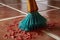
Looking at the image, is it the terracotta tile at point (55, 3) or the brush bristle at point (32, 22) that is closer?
the brush bristle at point (32, 22)

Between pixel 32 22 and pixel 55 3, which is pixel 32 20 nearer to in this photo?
pixel 32 22

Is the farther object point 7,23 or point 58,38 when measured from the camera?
point 7,23

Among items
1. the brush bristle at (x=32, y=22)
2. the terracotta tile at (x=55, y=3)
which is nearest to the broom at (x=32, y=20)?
the brush bristle at (x=32, y=22)

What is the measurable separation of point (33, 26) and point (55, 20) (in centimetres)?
24

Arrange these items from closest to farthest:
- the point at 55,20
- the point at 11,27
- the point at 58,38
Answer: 1. the point at 58,38
2. the point at 11,27
3. the point at 55,20

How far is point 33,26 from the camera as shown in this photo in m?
0.85

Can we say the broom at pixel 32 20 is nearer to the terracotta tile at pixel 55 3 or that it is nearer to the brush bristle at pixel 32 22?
the brush bristle at pixel 32 22

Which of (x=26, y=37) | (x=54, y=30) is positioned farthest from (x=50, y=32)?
(x=26, y=37)

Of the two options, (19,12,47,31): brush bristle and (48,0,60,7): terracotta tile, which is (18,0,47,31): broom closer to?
(19,12,47,31): brush bristle

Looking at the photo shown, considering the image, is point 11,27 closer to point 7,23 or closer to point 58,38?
point 7,23

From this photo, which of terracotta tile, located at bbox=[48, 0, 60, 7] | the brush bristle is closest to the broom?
the brush bristle

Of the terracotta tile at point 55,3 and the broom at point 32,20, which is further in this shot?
the terracotta tile at point 55,3

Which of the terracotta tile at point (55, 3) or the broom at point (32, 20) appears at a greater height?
the broom at point (32, 20)

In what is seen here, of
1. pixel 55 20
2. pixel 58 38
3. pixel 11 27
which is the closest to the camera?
pixel 58 38
